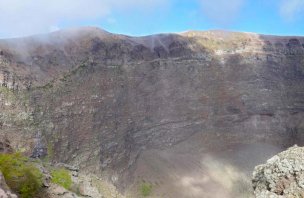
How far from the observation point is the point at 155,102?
84.5 metres

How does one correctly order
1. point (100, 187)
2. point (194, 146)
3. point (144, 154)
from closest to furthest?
point (100, 187)
point (144, 154)
point (194, 146)

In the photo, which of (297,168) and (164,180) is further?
(164,180)

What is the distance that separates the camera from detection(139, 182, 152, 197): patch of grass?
69812 mm

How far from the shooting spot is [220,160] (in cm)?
8344

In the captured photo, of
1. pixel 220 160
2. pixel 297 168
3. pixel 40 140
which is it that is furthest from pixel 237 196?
pixel 297 168

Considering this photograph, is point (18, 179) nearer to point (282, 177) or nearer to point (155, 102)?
point (282, 177)

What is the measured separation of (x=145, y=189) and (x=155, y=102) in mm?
19811

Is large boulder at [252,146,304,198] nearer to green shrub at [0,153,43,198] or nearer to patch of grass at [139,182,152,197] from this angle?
green shrub at [0,153,43,198]

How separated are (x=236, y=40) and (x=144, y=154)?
3471 centimetres

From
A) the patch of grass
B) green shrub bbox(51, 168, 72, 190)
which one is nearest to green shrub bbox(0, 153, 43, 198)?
green shrub bbox(51, 168, 72, 190)

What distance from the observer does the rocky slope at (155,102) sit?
2630 inches

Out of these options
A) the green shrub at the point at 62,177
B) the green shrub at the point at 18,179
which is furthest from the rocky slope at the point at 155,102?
the green shrub at the point at 18,179

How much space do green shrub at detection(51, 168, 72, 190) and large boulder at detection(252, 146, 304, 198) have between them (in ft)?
125

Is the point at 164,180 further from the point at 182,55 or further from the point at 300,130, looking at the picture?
the point at 300,130
